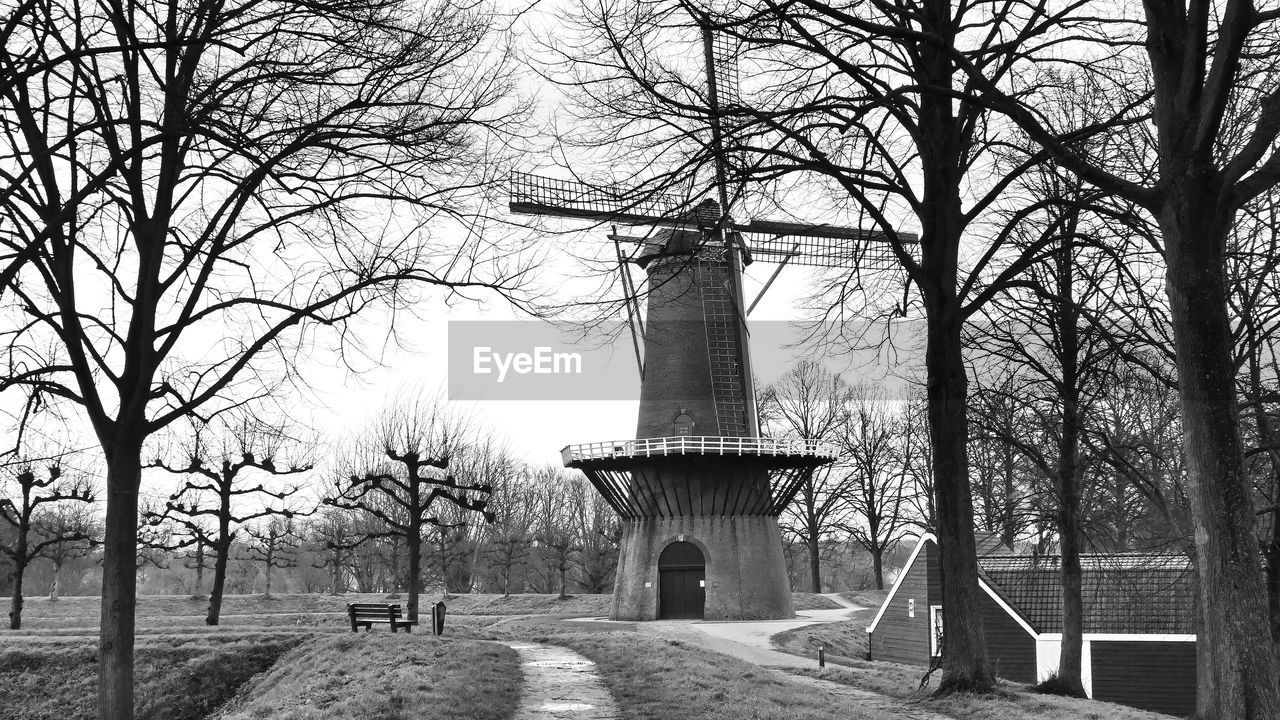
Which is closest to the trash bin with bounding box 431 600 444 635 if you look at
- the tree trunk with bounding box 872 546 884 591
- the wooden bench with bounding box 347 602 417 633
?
the wooden bench with bounding box 347 602 417 633

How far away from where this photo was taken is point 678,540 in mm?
36312

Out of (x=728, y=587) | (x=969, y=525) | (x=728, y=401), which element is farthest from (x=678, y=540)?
(x=969, y=525)

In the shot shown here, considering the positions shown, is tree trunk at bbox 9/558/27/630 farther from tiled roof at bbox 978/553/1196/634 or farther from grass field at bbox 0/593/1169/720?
tiled roof at bbox 978/553/1196/634

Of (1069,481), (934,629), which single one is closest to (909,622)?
(934,629)

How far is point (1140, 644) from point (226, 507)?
83.2ft

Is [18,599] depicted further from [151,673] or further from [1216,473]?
[1216,473]

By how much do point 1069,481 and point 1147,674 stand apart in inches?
547

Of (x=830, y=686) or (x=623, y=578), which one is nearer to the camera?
(x=830, y=686)

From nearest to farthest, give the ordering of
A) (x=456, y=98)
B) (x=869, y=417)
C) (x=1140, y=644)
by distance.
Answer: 1. (x=456, y=98)
2. (x=1140, y=644)
3. (x=869, y=417)

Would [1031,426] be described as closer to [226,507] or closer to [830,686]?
[830,686]

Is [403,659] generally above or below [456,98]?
below

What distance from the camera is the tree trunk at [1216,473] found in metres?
7.68

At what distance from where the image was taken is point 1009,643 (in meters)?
29.8

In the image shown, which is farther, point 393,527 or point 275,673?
point 393,527
